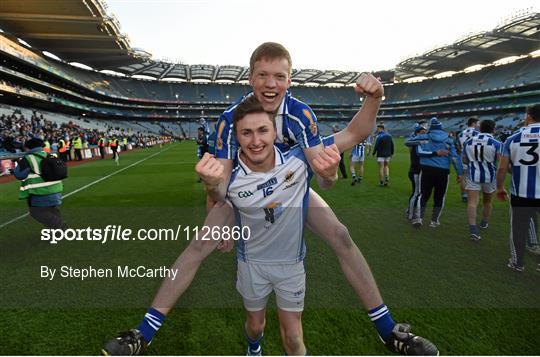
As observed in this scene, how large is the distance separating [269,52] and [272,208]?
1035 mm

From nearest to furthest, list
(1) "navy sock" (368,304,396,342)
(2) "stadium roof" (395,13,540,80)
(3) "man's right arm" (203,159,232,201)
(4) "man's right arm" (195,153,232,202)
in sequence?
(4) "man's right arm" (195,153,232,202), (3) "man's right arm" (203,159,232,201), (1) "navy sock" (368,304,396,342), (2) "stadium roof" (395,13,540,80)

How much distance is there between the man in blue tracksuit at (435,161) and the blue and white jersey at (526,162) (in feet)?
5.19

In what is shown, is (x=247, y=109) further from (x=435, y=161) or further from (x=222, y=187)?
(x=435, y=161)

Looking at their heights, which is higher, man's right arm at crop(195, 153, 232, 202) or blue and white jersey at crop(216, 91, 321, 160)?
blue and white jersey at crop(216, 91, 321, 160)

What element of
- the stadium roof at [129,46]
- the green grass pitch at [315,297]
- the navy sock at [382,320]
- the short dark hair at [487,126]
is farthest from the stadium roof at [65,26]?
the navy sock at [382,320]

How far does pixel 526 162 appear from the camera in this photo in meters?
3.82

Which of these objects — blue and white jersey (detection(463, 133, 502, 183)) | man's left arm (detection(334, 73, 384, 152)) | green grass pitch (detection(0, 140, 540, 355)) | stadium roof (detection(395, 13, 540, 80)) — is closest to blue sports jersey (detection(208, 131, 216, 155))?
man's left arm (detection(334, 73, 384, 152))

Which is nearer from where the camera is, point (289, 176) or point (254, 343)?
point (289, 176)

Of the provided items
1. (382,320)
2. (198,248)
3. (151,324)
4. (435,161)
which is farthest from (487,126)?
(151,324)

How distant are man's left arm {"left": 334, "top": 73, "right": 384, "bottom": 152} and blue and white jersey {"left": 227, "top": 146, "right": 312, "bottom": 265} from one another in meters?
0.42

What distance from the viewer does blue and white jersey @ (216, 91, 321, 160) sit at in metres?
2.08

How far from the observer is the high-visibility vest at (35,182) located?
5.04 meters

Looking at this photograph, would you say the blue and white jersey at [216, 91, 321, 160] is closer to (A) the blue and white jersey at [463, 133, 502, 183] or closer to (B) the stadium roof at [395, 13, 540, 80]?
(A) the blue and white jersey at [463, 133, 502, 183]

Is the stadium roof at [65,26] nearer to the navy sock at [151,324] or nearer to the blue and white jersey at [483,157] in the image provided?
the blue and white jersey at [483,157]
